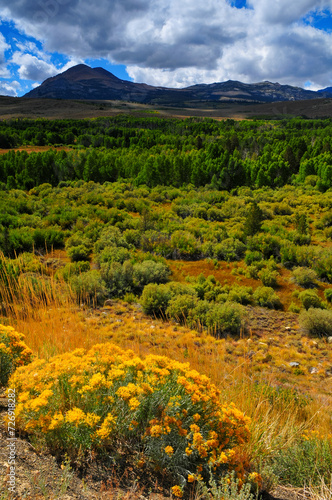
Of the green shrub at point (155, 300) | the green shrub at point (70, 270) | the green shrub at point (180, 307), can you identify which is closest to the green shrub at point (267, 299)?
the green shrub at point (180, 307)

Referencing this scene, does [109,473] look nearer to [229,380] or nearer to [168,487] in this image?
[168,487]

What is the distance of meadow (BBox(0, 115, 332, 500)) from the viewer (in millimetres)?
2170

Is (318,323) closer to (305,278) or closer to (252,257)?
(305,278)

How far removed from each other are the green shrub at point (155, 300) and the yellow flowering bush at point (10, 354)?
6564 millimetres

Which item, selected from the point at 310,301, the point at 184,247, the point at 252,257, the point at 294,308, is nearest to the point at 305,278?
the point at 310,301

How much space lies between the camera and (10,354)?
2.84 m

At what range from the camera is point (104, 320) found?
8.52 metres

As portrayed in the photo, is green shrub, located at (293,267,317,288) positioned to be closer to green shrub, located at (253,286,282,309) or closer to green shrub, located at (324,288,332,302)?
green shrub, located at (324,288,332,302)

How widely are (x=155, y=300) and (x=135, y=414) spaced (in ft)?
24.0

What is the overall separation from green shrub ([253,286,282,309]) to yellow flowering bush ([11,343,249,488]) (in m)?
9.16

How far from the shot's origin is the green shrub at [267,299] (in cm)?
1110

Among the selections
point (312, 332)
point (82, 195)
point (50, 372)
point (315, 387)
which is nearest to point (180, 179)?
point (82, 195)

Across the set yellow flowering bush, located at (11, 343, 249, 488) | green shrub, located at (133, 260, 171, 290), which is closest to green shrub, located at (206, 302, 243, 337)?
green shrub, located at (133, 260, 171, 290)

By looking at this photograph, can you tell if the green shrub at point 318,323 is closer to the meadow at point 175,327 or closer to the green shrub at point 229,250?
the meadow at point 175,327
